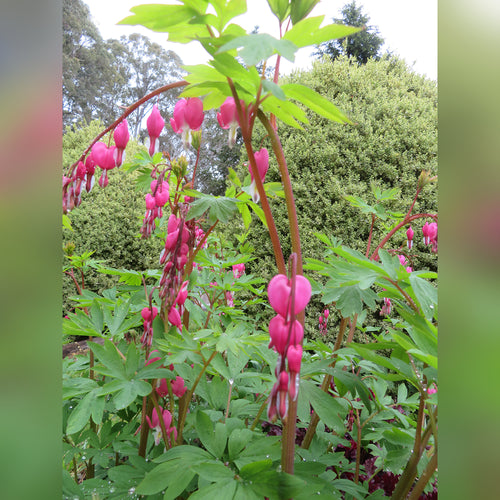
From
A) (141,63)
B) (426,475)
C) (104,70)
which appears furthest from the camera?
(141,63)

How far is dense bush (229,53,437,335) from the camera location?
14.9 feet

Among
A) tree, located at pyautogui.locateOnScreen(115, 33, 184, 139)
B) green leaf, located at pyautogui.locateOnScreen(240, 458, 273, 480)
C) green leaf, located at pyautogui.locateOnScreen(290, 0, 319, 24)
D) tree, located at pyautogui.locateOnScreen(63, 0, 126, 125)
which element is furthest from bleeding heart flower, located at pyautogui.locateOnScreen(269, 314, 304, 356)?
tree, located at pyautogui.locateOnScreen(115, 33, 184, 139)

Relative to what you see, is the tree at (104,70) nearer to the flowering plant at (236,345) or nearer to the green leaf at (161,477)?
the flowering plant at (236,345)

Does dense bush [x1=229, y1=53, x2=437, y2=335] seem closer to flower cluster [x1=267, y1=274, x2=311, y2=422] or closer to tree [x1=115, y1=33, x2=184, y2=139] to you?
flower cluster [x1=267, y1=274, x2=311, y2=422]

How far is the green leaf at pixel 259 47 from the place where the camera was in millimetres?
392

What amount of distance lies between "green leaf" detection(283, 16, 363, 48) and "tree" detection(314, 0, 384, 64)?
1027cm

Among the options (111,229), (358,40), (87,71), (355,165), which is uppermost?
(87,71)

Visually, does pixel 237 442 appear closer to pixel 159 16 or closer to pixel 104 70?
pixel 159 16

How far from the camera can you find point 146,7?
494mm

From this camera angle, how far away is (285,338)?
0.44 m
